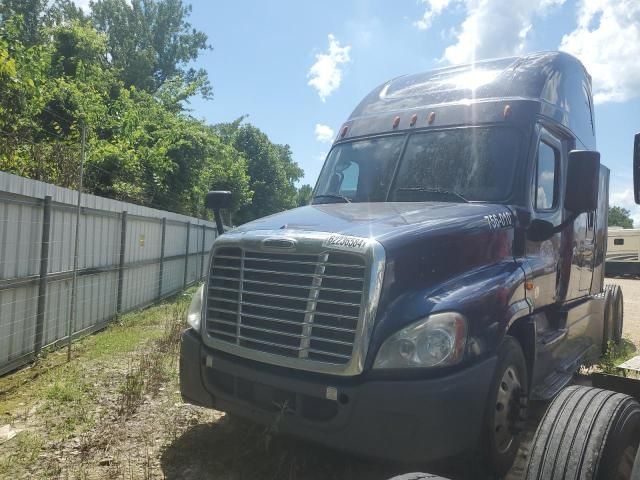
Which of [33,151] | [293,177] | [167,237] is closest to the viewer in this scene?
[33,151]

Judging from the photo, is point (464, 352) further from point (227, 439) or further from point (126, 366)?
point (126, 366)

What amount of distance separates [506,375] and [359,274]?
1.27 m

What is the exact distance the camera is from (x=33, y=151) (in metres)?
9.98

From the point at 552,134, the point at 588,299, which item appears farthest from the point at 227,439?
the point at 588,299

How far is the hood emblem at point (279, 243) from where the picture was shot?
10.5 ft

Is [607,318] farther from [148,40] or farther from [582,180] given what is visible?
[148,40]

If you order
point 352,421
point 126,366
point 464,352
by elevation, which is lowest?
point 126,366

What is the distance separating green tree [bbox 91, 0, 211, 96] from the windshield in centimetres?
3348

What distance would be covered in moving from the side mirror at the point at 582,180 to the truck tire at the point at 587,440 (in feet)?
5.32

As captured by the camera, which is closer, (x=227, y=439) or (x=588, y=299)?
(x=227, y=439)

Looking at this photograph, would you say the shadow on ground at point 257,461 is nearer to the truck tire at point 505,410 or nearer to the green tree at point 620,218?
the truck tire at point 505,410

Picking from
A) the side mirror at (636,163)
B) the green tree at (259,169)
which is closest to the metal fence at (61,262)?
the side mirror at (636,163)

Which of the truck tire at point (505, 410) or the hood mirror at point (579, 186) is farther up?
the hood mirror at point (579, 186)

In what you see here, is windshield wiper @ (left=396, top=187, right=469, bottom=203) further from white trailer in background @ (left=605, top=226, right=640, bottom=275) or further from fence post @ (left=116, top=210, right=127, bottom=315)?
white trailer in background @ (left=605, top=226, right=640, bottom=275)
